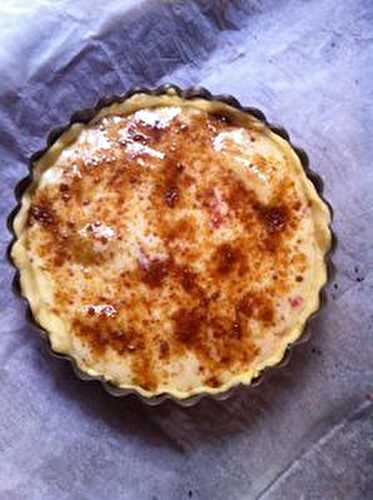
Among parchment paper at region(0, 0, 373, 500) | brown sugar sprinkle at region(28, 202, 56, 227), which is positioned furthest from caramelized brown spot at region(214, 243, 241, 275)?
brown sugar sprinkle at region(28, 202, 56, 227)

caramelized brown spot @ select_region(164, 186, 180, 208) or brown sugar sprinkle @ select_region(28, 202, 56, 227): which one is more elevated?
brown sugar sprinkle @ select_region(28, 202, 56, 227)

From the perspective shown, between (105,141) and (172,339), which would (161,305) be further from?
(105,141)

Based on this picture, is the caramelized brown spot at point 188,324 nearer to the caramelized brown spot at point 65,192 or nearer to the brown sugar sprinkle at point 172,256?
the brown sugar sprinkle at point 172,256

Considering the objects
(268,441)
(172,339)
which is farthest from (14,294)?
(268,441)

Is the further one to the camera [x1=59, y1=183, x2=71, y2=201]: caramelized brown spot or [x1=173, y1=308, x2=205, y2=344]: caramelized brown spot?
[x1=59, y1=183, x2=71, y2=201]: caramelized brown spot

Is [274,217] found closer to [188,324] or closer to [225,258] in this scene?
[225,258]

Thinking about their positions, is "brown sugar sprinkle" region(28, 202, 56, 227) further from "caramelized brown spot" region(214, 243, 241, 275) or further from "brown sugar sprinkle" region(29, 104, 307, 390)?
"caramelized brown spot" region(214, 243, 241, 275)

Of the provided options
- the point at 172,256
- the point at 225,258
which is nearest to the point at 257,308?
the point at 225,258
